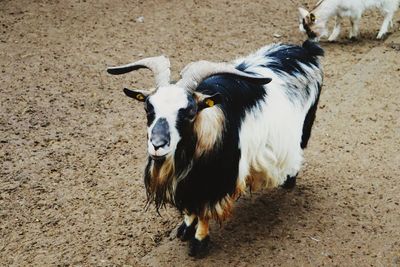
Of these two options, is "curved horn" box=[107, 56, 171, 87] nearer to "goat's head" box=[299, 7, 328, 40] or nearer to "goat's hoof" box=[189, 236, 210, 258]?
"goat's hoof" box=[189, 236, 210, 258]

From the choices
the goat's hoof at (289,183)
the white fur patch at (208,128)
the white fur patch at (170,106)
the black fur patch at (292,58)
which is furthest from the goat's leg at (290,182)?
the white fur patch at (170,106)

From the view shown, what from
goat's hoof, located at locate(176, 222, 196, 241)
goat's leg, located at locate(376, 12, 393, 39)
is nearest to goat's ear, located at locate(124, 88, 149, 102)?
goat's hoof, located at locate(176, 222, 196, 241)

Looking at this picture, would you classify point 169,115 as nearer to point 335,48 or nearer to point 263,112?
point 263,112

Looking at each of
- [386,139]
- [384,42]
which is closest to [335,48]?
[384,42]

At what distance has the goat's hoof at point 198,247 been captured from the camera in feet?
12.3

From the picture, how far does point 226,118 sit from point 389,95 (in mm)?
3489

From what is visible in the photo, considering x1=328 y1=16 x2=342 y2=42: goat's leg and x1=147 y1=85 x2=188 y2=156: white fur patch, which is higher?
x1=147 y1=85 x2=188 y2=156: white fur patch

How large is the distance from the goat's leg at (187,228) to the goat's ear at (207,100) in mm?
1049

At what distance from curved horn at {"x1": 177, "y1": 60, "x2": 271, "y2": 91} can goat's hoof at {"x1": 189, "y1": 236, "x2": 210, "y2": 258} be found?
123cm

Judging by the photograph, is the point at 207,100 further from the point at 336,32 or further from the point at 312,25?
the point at 336,32

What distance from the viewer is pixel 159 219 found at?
4.16 m

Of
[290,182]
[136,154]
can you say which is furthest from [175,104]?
[136,154]

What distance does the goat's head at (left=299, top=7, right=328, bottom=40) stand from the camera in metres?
7.59

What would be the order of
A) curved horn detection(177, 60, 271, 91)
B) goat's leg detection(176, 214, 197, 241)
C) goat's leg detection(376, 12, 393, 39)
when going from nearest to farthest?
curved horn detection(177, 60, 271, 91)
goat's leg detection(176, 214, 197, 241)
goat's leg detection(376, 12, 393, 39)
